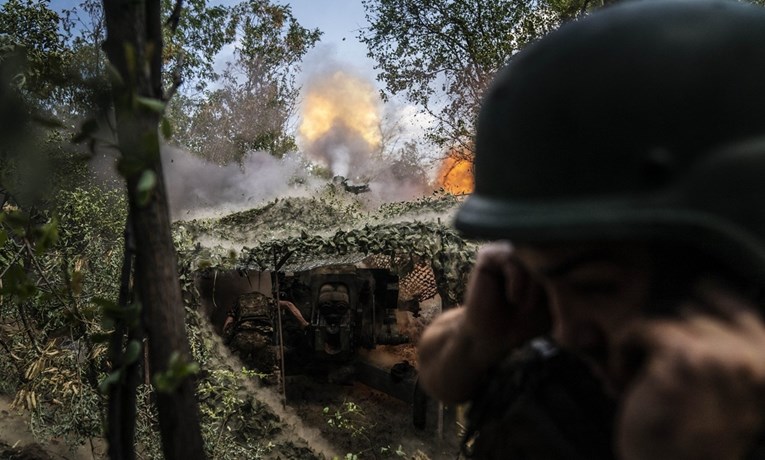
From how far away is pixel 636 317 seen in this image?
0.70m

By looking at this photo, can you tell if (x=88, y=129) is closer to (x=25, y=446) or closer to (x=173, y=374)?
(x=173, y=374)

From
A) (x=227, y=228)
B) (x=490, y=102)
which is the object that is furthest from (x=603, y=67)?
(x=227, y=228)

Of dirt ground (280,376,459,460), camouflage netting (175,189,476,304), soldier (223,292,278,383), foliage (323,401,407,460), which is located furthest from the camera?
soldier (223,292,278,383)

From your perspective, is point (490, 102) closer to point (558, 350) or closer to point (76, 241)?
point (558, 350)

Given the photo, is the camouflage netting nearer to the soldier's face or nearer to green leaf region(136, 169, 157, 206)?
green leaf region(136, 169, 157, 206)

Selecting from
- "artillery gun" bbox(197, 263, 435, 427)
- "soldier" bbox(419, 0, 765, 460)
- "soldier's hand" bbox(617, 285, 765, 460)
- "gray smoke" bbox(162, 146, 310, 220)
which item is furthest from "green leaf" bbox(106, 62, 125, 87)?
"gray smoke" bbox(162, 146, 310, 220)

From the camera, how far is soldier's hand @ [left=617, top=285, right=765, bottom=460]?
61 cm

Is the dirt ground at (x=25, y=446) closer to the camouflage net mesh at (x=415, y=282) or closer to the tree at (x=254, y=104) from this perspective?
the camouflage net mesh at (x=415, y=282)

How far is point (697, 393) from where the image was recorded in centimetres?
61

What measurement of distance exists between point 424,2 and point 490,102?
1563 cm

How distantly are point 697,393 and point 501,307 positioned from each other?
394 millimetres

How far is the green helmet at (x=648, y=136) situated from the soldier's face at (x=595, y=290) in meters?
0.04

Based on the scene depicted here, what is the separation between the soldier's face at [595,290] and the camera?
2.37 feet

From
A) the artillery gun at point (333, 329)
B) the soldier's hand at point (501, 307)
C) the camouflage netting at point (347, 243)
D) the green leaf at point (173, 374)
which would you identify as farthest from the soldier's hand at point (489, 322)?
the artillery gun at point (333, 329)
